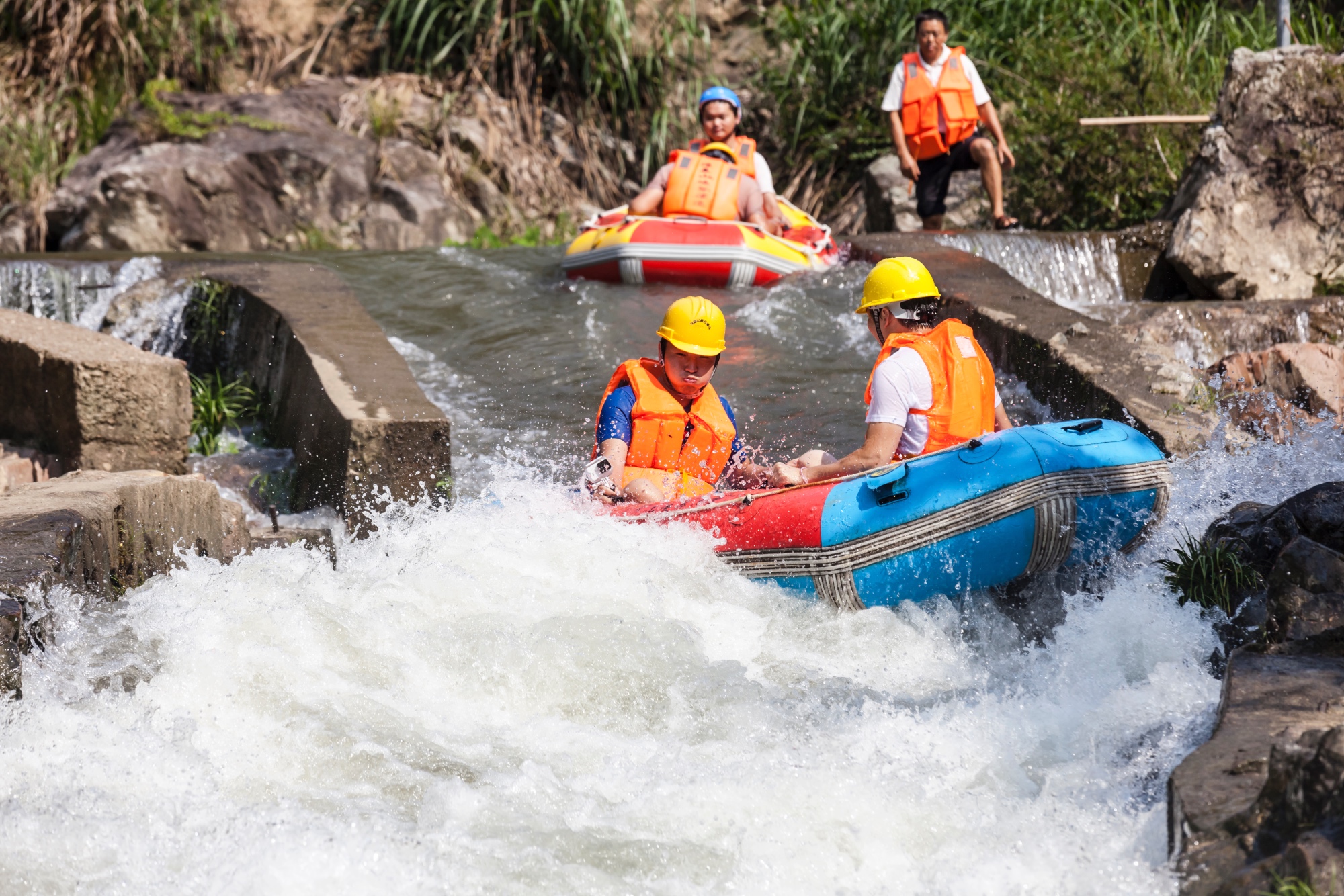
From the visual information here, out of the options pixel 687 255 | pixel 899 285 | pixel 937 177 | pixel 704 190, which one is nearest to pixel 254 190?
pixel 704 190

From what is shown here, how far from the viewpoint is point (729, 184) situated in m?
8.59

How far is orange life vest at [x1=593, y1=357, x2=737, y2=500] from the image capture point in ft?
15.1

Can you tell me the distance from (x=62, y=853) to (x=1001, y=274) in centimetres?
582

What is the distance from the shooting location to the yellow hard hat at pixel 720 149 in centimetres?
868

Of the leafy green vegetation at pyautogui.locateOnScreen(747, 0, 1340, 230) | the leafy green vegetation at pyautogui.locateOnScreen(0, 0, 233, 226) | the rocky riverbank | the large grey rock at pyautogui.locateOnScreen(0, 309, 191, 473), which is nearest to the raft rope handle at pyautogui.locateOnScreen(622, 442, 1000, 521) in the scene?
the rocky riverbank

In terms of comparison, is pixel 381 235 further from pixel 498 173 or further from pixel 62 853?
pixel 62 853

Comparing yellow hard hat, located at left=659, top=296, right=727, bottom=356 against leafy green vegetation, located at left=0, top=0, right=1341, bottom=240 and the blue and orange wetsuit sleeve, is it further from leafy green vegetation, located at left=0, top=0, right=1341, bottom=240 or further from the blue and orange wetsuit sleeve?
leafy green vegetation, located at left=0, top=0, right=1341, bottom=240

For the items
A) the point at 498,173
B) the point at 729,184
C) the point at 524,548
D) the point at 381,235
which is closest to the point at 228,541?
the point at 524,548

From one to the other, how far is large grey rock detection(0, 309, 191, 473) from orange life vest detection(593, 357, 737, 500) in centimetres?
182

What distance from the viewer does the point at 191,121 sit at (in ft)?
34.8

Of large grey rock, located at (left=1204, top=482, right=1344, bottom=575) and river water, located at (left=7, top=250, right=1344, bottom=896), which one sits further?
large grey rock, located at (left=1204, top=482, right=1344, bottom=575)

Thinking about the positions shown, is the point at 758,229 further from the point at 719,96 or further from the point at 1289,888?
the point at 1289,888

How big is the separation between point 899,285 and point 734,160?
4.66 metres

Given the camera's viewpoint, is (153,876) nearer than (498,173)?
Yes
